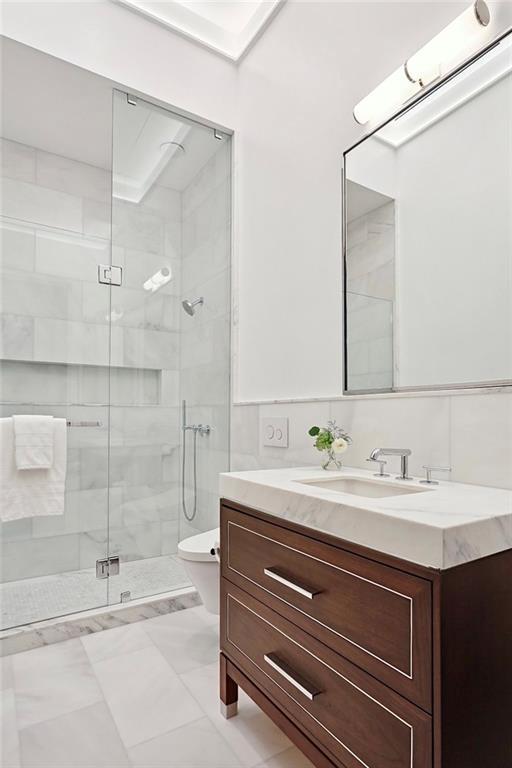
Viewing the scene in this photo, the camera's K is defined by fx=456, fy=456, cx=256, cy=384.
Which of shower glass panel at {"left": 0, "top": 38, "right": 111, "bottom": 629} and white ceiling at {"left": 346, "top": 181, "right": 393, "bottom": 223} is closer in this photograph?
white ceiling at {"left": 346, "top": 181, "right": 393, "bottom": 223}

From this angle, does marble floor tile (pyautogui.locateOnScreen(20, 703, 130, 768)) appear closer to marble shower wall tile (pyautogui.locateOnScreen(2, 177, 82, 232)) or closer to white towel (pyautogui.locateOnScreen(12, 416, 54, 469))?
white towel (pyautogui.locateOnScreen(12, 416, 54, 469))

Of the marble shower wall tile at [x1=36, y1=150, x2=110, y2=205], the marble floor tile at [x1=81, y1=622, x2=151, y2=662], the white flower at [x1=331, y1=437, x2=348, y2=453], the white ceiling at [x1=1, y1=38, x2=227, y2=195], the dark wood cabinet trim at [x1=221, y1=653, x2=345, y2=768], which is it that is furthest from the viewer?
the marble shower wall tile at [x1=36, y1=150, x2=110, y2=205]

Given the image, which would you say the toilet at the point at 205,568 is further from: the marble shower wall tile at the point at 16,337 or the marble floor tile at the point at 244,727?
the marble shower wall tile at the point at 16,337

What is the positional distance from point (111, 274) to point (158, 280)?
234 millimetres

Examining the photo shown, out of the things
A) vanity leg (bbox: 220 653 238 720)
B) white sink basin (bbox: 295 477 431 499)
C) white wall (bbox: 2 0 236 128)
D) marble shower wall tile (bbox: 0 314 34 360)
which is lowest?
vanity leg (bbox: 220 653 238 720)

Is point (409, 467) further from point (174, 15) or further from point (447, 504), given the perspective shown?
point (174, 15)

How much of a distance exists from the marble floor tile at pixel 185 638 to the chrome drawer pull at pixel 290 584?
817mm

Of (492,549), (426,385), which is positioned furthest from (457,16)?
(492,549)

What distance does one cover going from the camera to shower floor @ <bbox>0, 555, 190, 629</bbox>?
6.65ft

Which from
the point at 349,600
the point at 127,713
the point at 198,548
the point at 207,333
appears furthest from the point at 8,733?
the point at 207,333

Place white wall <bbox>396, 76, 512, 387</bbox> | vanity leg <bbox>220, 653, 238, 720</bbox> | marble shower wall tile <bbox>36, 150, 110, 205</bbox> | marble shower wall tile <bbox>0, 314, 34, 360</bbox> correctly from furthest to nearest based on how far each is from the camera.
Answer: marble shower wall tile <bbox>36, 150, 110, 205</bbox>, marble shower wall tile <bbox>0, 314, 34, 360</bbox>, vanity leg <bbox>220, 653, 238, 720</bbox>, white wall <bbox>396, 76, 512, 387</bbox>

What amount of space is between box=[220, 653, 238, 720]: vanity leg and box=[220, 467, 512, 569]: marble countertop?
57 cm

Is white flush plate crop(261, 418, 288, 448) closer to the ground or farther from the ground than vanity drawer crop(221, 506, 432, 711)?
farther from the ground

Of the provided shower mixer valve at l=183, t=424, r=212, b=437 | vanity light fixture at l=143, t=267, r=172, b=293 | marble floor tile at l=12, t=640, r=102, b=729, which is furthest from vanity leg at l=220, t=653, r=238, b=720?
vanity light fixture at l=143, t=267, r=172, b=293
